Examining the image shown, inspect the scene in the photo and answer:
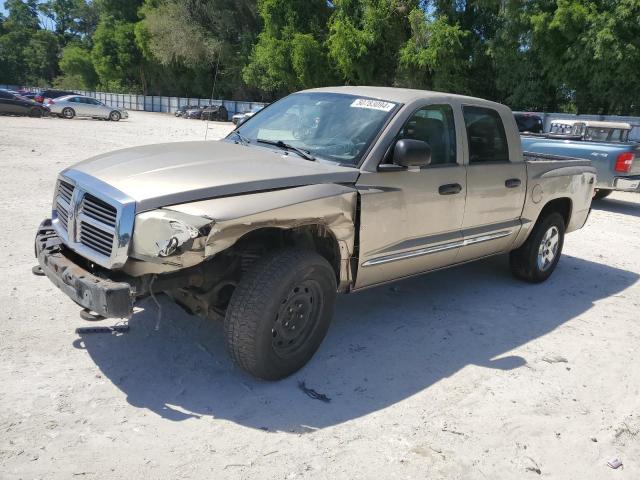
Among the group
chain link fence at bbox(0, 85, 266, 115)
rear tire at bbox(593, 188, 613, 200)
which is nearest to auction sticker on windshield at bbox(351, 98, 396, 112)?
rear tire at bbox(593, 188, 613, 200)

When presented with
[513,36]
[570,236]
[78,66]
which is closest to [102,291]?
[570,236]

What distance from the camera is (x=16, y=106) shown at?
1160 inches

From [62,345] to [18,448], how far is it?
1.14 meters

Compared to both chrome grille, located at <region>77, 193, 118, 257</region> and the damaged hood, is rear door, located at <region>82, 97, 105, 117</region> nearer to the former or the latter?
the damaged hood

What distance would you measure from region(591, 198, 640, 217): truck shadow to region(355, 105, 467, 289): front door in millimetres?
7814

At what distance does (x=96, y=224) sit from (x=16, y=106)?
102ft

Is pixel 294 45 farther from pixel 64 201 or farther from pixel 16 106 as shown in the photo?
pixel 64 201

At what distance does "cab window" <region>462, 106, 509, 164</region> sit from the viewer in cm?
478

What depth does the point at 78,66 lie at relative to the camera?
262 ft

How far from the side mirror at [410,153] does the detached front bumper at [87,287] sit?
1978 mm

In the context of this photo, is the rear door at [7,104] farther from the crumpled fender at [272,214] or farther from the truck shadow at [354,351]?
the crumpled fender at [272,214]

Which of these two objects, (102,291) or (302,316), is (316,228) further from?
(102,291)

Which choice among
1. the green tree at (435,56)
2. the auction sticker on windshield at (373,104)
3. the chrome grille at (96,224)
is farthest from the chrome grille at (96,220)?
the green tree at (435,56)

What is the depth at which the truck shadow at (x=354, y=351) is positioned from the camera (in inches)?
132
